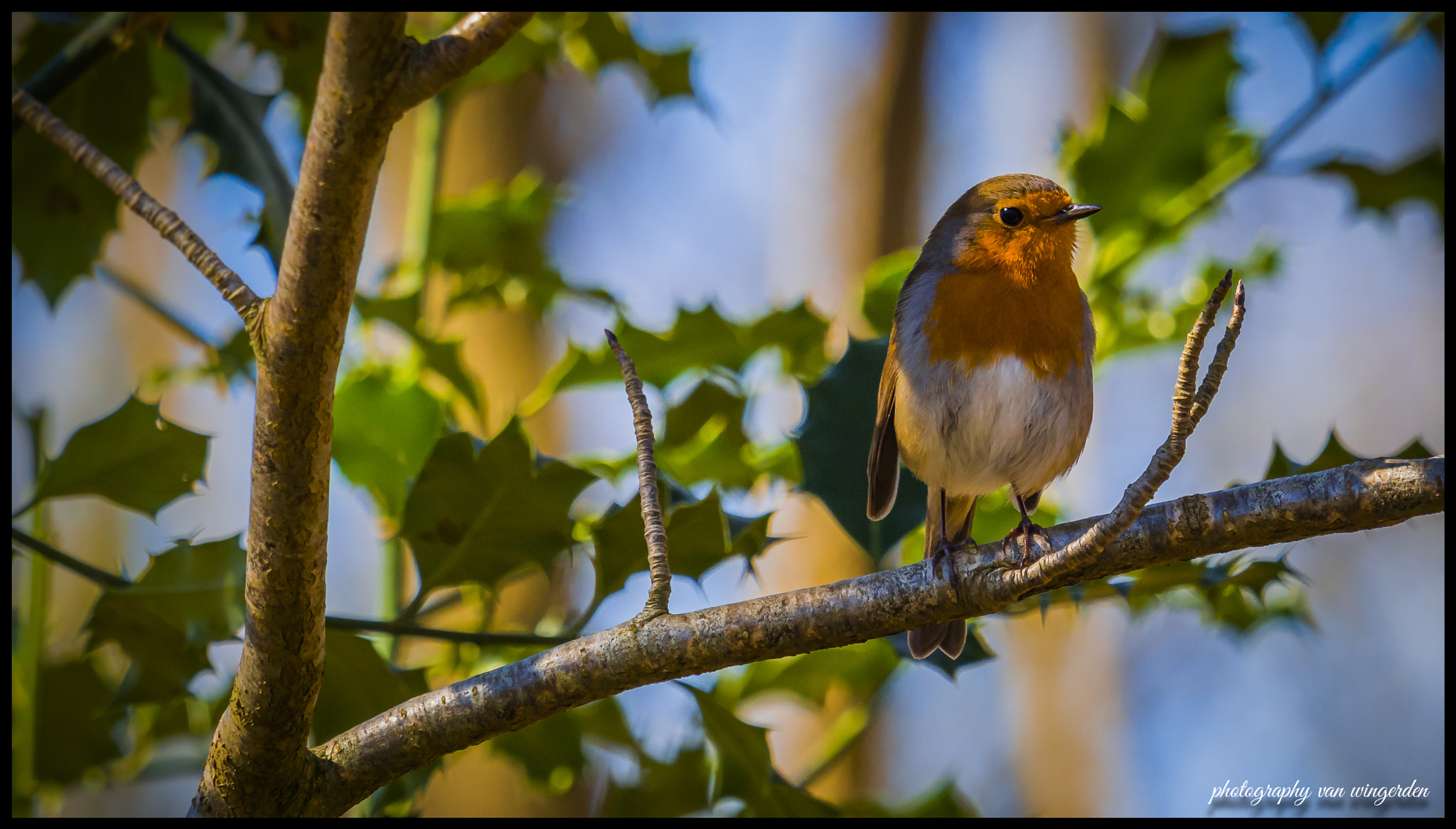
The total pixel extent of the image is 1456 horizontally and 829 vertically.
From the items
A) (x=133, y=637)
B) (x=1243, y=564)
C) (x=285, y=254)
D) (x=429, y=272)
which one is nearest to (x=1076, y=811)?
(x=1243, y=564)

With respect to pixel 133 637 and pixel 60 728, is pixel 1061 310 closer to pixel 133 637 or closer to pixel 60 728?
pixel 133 637

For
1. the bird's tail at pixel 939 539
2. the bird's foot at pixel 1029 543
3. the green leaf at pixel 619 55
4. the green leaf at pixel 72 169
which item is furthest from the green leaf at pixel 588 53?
the bird's foot at pixel 1029 543

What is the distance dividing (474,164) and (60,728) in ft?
9.33

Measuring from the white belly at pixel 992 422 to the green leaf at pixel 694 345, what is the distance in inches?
12.0

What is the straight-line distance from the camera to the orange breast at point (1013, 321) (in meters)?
2.22

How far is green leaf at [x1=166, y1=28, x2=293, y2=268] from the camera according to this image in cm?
204

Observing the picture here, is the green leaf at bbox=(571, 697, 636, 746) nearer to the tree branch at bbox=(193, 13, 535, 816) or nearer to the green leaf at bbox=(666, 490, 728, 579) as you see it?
the green leaf at bbox=(666, 490, 728, 579)

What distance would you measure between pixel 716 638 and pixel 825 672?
45.2 inches

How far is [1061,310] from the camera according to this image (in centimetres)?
224

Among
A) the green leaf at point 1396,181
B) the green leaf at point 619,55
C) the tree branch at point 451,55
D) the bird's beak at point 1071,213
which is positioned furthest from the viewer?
the green leaf at point 619,55

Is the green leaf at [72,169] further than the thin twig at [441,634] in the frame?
Yes

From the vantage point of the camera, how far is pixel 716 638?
1.32 meters

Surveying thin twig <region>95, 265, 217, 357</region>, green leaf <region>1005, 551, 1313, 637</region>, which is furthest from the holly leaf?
thin twig <region>95, 265, 217, 357</region>

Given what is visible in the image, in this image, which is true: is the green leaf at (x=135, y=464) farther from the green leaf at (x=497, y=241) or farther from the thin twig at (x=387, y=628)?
the green leaf at (x=497, y=241)
